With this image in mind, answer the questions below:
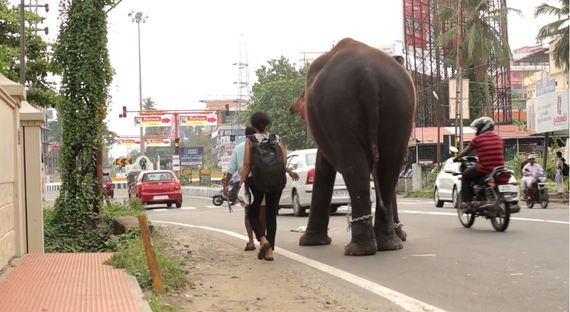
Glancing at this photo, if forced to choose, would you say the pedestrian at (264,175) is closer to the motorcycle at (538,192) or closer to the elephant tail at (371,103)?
the elephant tail at (371,103)

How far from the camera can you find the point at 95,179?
37.7 feet

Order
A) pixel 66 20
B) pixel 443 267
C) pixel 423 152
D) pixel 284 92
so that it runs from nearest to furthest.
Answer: pixel 443 267
pixel 66 20
pixel 423 152
pixel 284 92

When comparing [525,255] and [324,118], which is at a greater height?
[324,118]

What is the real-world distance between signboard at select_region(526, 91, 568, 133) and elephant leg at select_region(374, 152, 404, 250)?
17.0m

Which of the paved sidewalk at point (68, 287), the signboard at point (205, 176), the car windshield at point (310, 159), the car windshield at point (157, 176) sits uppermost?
the car windshield at point (310, 159)

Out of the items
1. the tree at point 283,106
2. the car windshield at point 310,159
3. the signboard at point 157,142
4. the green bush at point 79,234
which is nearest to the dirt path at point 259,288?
the green bush at point 79,234

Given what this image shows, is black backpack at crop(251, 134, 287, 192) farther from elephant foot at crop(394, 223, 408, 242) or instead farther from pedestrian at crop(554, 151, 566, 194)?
pedestrian at crop(554, 151, 566, 194)

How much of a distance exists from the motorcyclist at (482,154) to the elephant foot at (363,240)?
3176mm

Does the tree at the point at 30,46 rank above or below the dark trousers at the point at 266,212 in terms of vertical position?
above

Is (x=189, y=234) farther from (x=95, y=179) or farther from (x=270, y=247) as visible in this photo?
(x=270, y=247)

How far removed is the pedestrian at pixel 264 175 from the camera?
843 cm

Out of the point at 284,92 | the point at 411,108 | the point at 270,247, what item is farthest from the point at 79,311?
the point at 284,92

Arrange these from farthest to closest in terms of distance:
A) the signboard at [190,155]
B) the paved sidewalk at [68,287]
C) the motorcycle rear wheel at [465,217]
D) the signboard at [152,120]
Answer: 1. the signboard at [190,155]
2. the signboard at [152,120]
3. the motorcycle rear wheel at [465,217]
4. the paved sidewalk at [68,287]

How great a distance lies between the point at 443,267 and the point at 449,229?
170 inches
